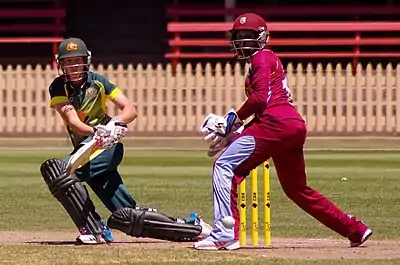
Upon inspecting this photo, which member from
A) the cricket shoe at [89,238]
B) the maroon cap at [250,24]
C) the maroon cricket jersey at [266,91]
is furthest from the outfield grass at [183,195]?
the maroon cap at [250,24]

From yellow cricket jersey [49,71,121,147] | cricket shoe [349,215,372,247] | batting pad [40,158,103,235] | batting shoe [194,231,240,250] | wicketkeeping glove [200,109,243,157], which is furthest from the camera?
yellow cricket jersey [49,71,121,147]

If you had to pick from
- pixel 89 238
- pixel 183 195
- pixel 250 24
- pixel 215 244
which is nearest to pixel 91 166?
pixel 89 238

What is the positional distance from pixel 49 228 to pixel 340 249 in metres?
3.41

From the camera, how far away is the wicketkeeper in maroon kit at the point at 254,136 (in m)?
10.2

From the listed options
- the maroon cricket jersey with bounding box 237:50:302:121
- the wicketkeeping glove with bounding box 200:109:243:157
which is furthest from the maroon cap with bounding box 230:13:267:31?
the wicketkeeping glove with bounding box 200:109:243:157

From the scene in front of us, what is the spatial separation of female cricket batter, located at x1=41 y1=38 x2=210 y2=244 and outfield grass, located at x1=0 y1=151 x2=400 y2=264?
574mm

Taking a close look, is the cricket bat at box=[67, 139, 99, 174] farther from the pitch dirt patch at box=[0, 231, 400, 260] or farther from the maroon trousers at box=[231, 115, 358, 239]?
the maroon trousers at box=[231, 115, 358, 239]

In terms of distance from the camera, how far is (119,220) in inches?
429

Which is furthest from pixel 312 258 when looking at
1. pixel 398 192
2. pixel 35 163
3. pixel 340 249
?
pixel 35 163

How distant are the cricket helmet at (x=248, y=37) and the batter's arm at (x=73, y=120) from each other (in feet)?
4.80

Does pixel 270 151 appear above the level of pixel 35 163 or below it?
above

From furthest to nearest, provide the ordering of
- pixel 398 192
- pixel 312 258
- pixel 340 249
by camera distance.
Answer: pixel 398 192 < pixel 340 249 < pixel 312 258

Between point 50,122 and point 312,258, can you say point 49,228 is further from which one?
point 50,122

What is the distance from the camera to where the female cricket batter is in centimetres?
1088
